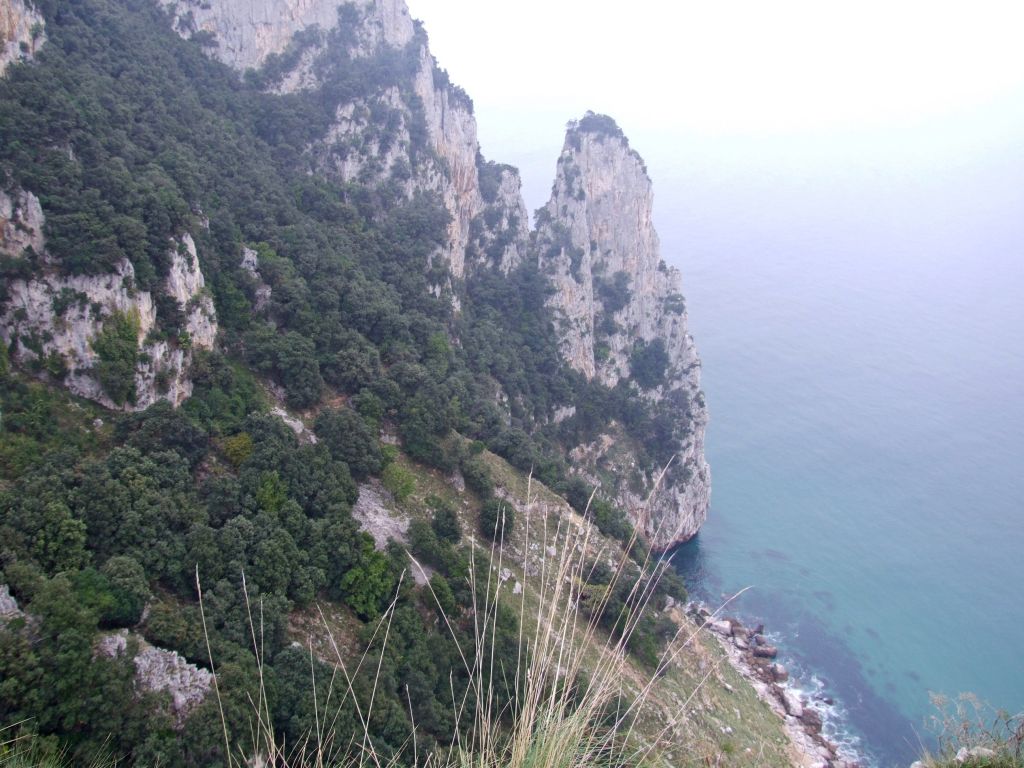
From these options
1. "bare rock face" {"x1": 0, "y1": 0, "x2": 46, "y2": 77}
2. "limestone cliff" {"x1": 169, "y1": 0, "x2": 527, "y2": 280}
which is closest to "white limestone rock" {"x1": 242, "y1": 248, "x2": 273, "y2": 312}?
"bare rock face" {"x1": 0, "y1": 0, "x2": 46, "y2": 77}

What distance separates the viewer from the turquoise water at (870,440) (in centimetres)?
3978

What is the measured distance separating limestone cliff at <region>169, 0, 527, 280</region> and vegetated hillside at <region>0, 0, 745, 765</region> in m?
0.38

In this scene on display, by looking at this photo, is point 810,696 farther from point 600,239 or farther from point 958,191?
point 958,191

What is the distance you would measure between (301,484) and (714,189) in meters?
113

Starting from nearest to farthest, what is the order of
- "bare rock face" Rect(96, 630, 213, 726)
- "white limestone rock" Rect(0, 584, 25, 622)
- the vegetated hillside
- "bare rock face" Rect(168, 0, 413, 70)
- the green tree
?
"white limestone rock" Rect(0, 584, 25, 622)
"bare rock face" Rect(96, 630, 213, 726)
the vegetated hillside
the green tree
"bare rock face" Rect(168, 0, 413, 70)

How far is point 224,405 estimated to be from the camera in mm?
23766

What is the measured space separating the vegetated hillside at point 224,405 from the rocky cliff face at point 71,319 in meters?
0.07

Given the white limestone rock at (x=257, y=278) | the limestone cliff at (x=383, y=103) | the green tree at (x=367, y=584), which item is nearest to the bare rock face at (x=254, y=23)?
the limestone cliff at (x=383, y=103)

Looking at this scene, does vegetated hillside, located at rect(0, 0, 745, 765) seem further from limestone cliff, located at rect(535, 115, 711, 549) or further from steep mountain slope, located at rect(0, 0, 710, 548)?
limestone cliff, located at rect(535, 115, 711, 549)

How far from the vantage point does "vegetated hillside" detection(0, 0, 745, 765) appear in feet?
49.4

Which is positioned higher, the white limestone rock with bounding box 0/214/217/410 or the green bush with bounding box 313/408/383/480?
the white limestone rock with bounding box 0/214/217/410

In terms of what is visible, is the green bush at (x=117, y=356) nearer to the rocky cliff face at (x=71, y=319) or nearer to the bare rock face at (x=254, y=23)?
the rocky cliff face at (x=71, y=319)

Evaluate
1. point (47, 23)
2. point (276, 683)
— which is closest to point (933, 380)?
point (276, 683)

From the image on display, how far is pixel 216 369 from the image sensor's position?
24391 mm
